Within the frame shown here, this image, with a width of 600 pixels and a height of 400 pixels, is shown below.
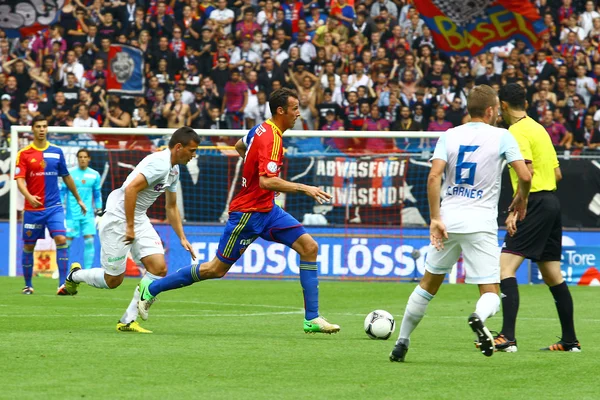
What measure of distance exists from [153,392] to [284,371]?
1304 mm

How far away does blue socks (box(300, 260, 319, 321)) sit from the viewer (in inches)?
403

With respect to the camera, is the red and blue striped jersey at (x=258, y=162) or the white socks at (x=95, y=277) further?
the white socks at (x=95, y=277)

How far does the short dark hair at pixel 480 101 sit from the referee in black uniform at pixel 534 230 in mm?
1114

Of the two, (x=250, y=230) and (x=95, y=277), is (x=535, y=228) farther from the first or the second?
(x=95, y=277)

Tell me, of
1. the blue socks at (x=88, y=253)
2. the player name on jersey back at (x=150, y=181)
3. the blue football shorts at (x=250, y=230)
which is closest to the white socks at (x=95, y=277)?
the player name on jersey back at (x=150, y=181)

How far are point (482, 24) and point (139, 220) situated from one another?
49.9 feet

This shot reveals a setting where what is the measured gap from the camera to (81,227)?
18.9 meters

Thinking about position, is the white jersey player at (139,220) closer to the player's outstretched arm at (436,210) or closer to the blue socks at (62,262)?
the player's outstretched arm at (436,210)

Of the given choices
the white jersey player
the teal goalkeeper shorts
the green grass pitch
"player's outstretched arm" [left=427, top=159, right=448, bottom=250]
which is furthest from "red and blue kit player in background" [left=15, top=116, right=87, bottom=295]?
"player's outstretched arm" [left=427, top=159, right=448, bottom=250]

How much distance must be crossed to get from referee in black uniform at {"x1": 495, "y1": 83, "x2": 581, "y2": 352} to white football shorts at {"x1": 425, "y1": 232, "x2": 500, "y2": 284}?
1152 mm

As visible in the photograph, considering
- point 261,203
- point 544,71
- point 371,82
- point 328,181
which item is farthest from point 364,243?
point 261,203

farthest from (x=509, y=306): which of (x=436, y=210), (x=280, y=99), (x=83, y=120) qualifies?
(x=83, y=120)

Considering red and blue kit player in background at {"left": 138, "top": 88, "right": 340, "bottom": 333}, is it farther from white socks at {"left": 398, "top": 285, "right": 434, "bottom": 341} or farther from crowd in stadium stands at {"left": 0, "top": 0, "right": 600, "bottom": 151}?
crowd in stadium stands at {"left": 0, "top": 0, "right": 600, "bottom": 151}

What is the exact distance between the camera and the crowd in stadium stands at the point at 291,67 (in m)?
22.4
